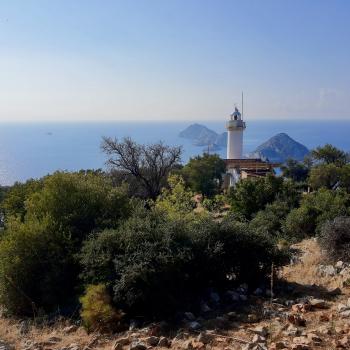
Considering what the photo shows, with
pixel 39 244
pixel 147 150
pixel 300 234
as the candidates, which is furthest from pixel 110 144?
pixel 39 244

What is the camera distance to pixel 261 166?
47.7m

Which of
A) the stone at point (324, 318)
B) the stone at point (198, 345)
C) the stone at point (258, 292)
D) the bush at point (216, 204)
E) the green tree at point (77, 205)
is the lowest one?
the bush at point (216, 204)

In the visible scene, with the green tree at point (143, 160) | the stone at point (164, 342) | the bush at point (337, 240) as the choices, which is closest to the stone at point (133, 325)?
the stone at point (164, 342)

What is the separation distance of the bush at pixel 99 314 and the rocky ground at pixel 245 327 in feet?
0.79

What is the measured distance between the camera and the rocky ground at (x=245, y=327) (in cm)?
673

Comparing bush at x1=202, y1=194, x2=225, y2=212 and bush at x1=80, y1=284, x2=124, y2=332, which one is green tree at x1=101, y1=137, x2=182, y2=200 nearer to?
bush at x1=202, y1=194, x2=225, y2=212

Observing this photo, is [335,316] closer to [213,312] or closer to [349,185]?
[213,312]

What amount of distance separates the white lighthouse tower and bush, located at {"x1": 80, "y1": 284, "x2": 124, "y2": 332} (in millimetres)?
50693

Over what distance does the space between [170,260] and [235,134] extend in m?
50.7

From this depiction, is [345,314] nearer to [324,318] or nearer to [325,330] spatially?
[324,318]

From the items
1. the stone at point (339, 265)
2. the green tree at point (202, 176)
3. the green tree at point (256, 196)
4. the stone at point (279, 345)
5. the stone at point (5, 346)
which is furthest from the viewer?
the green tree at point (202, 176)

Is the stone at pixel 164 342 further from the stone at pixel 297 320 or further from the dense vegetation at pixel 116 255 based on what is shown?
the stone at pixel 297 320

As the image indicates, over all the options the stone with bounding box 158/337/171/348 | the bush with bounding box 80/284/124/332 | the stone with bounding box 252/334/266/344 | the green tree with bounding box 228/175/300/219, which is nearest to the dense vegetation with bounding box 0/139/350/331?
the bush with bounding box 80/284/124/332

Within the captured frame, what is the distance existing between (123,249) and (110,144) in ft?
72.6
